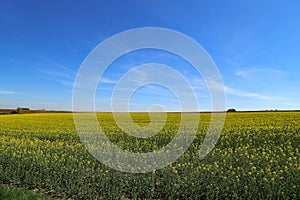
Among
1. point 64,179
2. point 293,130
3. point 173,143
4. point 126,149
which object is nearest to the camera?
point 64,179

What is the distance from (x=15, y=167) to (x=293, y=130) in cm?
1448

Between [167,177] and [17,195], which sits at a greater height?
[167,177]

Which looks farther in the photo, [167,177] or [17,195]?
[167,177]

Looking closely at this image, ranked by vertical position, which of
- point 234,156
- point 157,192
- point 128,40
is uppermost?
point 128,40

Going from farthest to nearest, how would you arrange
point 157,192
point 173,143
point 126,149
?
point 173,143 → point 126,149 → point 157,192

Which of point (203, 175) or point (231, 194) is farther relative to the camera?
point (203, 175)

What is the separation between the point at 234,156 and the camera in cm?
1108

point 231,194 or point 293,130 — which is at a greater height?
point 293,130

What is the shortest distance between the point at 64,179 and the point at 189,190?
431cm

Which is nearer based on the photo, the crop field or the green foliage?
the green foliage

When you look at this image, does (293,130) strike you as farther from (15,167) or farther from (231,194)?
(15,167)

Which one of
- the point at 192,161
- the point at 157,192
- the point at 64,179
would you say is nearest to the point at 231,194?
the point at 157,192

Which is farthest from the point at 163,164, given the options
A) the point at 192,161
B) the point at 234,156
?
the point at 234,156

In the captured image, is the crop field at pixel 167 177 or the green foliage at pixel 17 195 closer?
the green foliage at pixel 17 195
